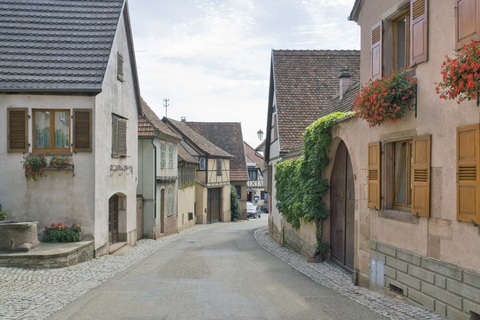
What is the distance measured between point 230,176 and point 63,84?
1406 inches

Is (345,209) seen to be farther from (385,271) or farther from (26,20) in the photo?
(26,20)

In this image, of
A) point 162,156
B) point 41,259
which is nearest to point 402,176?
point 41,259

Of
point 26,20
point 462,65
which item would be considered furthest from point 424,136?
point 26,20

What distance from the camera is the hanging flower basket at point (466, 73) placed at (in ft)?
18.8

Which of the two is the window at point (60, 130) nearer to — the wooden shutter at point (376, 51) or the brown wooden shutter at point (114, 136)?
the brown wooden shutter at point (114, 136)

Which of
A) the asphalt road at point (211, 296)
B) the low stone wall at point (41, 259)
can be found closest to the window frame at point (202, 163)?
the asphalt road at point (211, 296)

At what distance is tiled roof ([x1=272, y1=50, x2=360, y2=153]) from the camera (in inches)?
839

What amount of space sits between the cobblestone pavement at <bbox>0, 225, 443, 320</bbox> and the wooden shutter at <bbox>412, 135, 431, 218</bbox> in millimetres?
1602

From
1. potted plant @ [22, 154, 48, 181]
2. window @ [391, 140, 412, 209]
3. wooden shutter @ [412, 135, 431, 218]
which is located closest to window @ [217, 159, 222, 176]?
potted plant @ [22, 154, 48, 181]

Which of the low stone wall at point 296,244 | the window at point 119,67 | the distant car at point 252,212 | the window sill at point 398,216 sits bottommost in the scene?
the distant car at point 252,212

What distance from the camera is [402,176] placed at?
8.92 m

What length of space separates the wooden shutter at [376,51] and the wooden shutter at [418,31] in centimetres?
125

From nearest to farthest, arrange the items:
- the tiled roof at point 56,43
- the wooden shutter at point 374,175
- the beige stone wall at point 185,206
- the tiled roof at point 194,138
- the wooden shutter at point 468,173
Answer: the wooden shutter at point 468,173
the wooden shutter at point 374,175
the tiled roof at point 56,43
the beige stone wall at point 185,206
the tiled roof at point 194,138

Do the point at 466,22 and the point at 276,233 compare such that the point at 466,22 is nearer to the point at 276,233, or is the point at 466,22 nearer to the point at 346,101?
the point at 346,101
